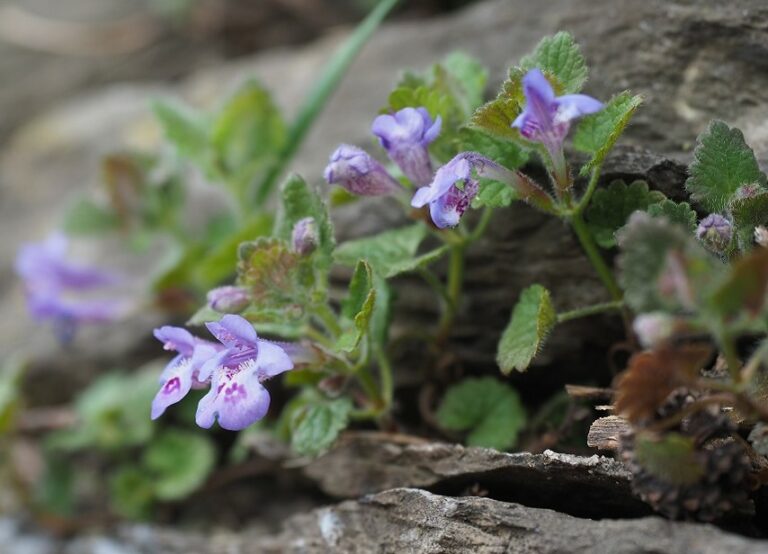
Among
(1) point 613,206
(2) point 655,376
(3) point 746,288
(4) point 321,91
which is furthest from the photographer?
(4) point 321,91

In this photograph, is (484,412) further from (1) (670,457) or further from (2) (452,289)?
(1) (670,457)

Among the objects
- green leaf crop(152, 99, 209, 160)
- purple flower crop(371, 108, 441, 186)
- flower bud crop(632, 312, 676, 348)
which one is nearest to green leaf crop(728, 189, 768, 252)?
flower bud crop(632, 312, 676, 348)

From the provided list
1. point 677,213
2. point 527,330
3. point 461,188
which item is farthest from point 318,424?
point 677,213

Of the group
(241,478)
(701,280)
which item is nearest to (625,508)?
(701,280)

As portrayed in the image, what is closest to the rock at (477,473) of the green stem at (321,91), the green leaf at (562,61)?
the green leaf at (562,61)

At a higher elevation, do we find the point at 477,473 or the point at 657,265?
the point at 657,265

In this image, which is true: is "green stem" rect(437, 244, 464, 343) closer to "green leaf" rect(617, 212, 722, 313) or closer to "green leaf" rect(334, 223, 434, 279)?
"green leaf" rect(334, 223, 434, 279)

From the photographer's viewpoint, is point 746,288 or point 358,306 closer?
point 746,288
